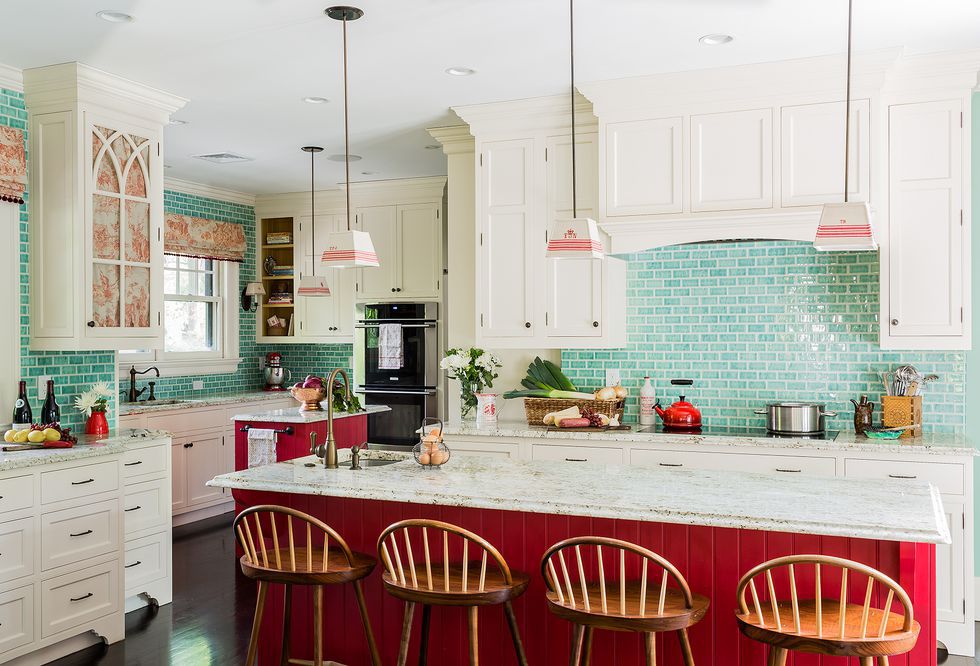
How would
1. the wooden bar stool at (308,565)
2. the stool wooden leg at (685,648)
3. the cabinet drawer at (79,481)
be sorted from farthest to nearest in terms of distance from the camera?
the cabinet drawer at (79,481) < the wooden bar stool at (308,565) < the stool wooden leg at (685,648)

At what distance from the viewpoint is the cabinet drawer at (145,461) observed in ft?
14.1

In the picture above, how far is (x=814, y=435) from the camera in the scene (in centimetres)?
429

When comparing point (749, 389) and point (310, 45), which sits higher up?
point (310, 45)

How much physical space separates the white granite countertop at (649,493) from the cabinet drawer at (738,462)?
3.22ft

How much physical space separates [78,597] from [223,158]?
346cm

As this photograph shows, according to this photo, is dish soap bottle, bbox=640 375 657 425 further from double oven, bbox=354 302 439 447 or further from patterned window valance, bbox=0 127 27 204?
patterned window valance, bbox=0 127 27 204

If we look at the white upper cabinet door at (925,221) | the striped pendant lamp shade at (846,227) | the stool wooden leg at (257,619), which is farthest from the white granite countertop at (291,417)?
the striped pendant lamp shade at (846,227)

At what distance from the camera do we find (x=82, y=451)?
12.6ft

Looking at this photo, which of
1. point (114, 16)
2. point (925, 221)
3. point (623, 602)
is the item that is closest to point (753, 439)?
point (925, 221)

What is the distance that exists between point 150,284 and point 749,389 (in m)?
3.39

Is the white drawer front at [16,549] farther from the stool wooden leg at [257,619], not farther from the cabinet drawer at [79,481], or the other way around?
the stool wooden leg at [257,619]

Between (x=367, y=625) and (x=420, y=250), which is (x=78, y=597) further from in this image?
(x=420, y=250)

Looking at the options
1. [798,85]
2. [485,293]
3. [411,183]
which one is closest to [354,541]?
[485,293]

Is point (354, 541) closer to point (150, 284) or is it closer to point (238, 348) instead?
point (150, 284)
